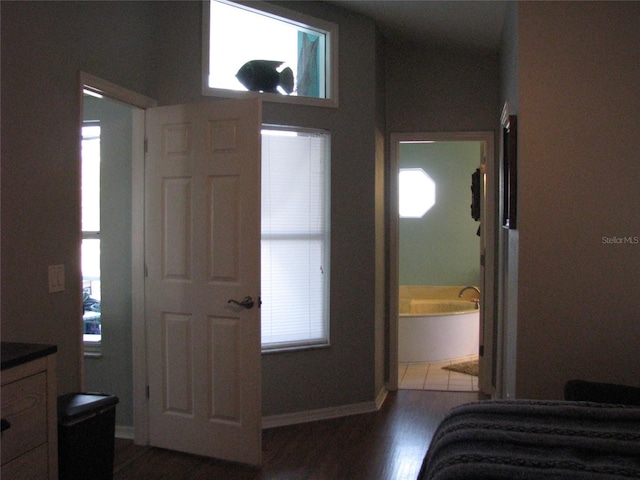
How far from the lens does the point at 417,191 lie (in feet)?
22.1

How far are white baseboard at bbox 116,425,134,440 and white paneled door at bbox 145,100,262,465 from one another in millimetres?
226

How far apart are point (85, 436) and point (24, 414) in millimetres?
529

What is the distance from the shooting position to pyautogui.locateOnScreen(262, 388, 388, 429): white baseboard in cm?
371

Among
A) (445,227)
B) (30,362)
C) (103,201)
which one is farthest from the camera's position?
(445,227)

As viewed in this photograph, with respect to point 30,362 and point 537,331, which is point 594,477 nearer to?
point 537,331

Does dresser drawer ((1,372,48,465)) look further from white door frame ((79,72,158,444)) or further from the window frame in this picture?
the window frame

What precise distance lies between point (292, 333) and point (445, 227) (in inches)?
135

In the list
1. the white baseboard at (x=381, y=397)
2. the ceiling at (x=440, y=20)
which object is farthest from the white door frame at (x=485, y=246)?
the ceiling at (x=440, y=20)

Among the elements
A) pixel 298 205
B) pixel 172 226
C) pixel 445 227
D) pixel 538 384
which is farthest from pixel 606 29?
pixel 445 227

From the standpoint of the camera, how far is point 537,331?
2.77m

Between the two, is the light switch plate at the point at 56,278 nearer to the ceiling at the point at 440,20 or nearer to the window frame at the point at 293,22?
the window frame at the point at 293,22

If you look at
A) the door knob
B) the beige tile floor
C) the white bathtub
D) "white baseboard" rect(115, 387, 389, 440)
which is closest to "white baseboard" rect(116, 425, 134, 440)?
"white baseboard" rect(115, 387, 389, 440)

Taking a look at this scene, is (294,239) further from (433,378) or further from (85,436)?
(433,378)

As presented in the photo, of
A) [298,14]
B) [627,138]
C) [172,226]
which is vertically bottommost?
[172,226]
